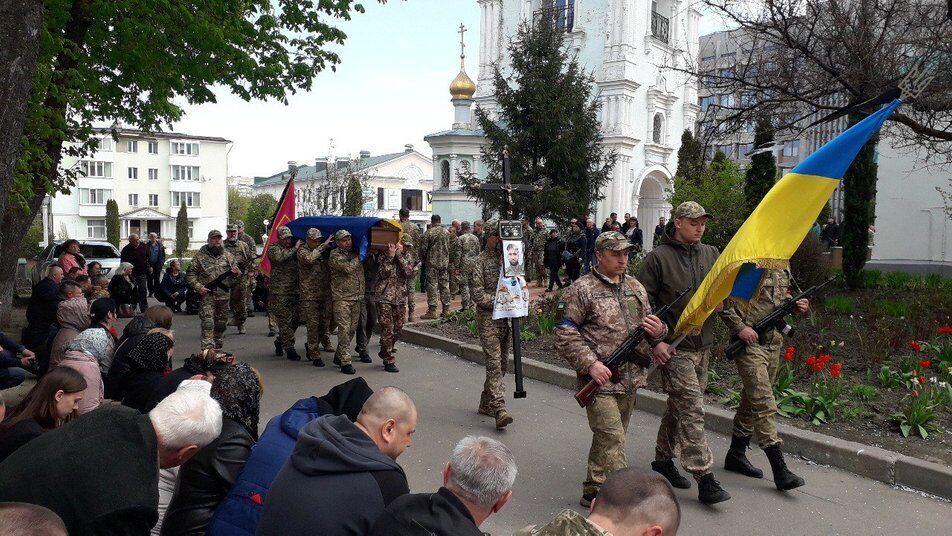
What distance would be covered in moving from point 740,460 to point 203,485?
14.6 ft

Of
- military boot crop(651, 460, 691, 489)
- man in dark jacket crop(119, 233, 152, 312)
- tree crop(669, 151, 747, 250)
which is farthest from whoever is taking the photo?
man in dark jacket crop(119, 233, 152, 312)

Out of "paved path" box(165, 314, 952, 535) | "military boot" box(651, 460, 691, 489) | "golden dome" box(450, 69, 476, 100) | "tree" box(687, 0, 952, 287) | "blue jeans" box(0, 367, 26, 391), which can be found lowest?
"paved path" box(165, 314, 952, 535)

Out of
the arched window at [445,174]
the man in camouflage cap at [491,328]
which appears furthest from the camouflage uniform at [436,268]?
the arched window at [445,174]

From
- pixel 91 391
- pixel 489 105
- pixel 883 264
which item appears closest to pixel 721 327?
pixel 91 391

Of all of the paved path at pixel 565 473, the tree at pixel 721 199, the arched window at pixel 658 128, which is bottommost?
the paved path at pixel 565 473

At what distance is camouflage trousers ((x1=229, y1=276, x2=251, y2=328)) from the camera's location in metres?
13.2

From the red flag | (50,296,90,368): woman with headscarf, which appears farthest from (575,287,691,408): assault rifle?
the red flag

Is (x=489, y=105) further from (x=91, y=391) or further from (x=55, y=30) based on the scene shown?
(x=91, y=391)

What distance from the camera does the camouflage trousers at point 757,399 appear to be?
5.73 meters

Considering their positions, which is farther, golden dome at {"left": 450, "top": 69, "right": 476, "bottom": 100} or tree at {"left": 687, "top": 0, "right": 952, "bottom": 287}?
golden dome at {"left": 450, "top": 69, "right": 476, "bottom": 100}

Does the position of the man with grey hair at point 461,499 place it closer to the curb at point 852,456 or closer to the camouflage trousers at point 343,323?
the curb at point 852,456

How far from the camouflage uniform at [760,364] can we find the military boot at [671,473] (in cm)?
67

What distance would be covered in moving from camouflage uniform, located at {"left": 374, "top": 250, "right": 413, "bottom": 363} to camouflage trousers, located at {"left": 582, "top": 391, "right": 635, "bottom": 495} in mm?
5278

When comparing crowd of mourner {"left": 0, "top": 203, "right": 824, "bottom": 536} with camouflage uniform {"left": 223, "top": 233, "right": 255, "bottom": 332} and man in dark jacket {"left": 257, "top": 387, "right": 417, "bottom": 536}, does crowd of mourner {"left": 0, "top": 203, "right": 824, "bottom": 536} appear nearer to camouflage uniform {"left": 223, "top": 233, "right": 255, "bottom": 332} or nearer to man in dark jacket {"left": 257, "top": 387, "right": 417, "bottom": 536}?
man in dark jacket {"left": 257, "top": 387, "right": 417, "bottom": 536}
